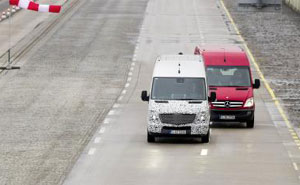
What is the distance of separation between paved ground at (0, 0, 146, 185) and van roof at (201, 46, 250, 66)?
421 cm

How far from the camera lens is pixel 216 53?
117 feet

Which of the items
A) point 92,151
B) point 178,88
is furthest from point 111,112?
point 92,151

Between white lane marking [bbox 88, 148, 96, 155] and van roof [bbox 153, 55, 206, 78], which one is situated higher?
van roof [bbox 153, 55, 206, 78]

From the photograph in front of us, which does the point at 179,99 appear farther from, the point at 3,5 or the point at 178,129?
the point at 3,5

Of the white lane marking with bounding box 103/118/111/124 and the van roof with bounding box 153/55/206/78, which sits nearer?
the van roof with bounding box 153/55/206/78

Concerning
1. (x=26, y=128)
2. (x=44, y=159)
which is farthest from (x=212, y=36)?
(x=44, y=159)

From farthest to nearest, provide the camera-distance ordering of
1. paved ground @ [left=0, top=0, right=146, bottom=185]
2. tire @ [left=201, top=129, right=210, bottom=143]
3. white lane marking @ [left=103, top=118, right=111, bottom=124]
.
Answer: white lane marking @ [left=103, top=118, right=111, bottom=124]
tire @ [left=201, top=129, right=210, bottom=143]
paved ground @ [left=0, top=0, right=146, bottom=185]

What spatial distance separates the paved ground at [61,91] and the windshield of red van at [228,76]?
4031mm

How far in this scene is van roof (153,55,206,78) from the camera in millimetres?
31672

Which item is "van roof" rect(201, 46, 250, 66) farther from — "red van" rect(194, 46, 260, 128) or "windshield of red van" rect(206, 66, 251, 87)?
"windshield of red van" rect(206, 66, 251, 87)

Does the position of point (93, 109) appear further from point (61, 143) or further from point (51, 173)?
point (51, 173)

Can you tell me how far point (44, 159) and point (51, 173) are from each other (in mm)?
2184

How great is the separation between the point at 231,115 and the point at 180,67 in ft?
8.61

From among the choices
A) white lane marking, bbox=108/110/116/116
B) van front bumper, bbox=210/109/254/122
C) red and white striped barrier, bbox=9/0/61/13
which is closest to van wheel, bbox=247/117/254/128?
van front bumper, bbox=210/109/254/122
